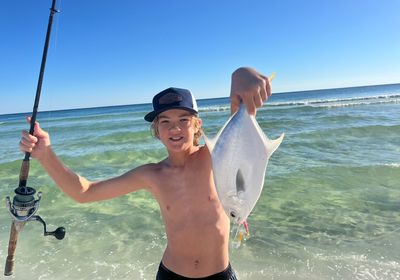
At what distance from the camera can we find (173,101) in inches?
86.0

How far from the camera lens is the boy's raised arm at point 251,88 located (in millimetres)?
1691

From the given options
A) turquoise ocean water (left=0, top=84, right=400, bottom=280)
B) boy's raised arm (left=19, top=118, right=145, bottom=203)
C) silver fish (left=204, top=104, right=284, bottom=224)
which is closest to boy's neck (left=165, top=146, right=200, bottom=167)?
boy's raised arm (left=19, top=118, right=145, bottom=203)

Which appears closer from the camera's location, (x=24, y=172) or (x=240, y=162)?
(x=240, y=162)

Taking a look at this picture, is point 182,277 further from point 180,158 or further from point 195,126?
point 195,126

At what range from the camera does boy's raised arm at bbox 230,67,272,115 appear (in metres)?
1.69

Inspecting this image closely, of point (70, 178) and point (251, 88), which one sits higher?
point (251, 88)

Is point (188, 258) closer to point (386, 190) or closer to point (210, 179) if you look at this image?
point (210, 179)

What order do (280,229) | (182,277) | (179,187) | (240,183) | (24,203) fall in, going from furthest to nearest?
(280,229) → (179,187) → (182,277) → (24,203) → (240,183)

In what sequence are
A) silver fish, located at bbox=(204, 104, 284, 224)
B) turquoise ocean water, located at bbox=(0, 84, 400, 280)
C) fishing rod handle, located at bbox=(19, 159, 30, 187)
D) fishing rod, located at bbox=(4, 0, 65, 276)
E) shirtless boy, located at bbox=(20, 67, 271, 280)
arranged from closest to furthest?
silver fish, located at bbox=(204, 104, 284, 224) → fishing rod, located at bbox=(4, 0, 65, 276) → shirtless boy, located at bbox=(20, 67, 271, 280) → fishing rod handle, located at bbox=(19, 159, 30, 187) → turquoise ocean water, located at bbox=(0, 84, 400, 280)

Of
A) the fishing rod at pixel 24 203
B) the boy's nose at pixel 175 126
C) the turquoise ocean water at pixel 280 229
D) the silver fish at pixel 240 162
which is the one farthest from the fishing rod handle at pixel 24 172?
the turquoise ocean water at pixel 280 229

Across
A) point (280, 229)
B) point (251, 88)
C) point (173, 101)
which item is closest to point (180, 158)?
point (173, 101)

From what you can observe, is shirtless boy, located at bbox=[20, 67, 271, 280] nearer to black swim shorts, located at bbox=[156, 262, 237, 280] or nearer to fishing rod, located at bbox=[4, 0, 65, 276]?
black swim shorts, located at bbox=[156, 262, 237, 280]

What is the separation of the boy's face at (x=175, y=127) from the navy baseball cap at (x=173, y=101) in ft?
0.18

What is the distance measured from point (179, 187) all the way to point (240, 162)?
0.78m
